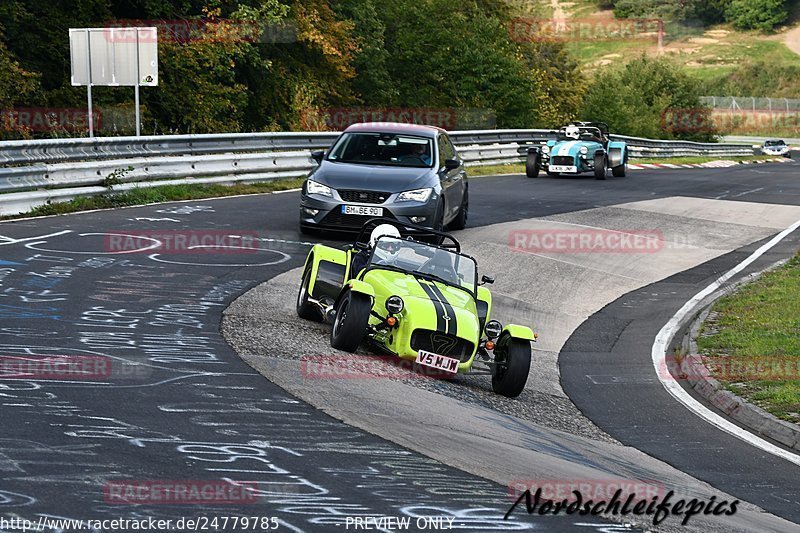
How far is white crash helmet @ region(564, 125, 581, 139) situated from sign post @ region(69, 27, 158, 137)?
13.1 meters

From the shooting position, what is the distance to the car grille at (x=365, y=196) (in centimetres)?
1630

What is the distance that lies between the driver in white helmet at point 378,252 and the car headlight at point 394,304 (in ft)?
3.68

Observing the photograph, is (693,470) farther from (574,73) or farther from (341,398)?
(574,73)

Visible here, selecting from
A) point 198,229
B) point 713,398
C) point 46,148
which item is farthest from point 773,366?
point 46,148

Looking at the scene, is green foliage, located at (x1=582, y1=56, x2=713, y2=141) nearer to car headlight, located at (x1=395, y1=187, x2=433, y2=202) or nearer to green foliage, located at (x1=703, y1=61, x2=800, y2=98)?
green foliage, located at (x1=703, y1=61, x2=800, y2=98)

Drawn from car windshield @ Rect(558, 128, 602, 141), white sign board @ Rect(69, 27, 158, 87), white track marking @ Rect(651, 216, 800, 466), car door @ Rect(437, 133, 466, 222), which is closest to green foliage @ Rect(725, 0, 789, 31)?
car windshield @ Rect(558, 128, 602, 141)

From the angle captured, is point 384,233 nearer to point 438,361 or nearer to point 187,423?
point 438,361

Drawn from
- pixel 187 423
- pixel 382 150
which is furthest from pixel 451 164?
pixel 187 423

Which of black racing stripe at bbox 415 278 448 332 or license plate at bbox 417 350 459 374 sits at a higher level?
black racing stripe at bbox 415 278 448 332

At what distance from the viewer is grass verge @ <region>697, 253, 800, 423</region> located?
10367mm

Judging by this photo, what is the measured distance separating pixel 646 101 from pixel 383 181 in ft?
198

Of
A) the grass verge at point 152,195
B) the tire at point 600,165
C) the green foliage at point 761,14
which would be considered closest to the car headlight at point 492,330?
the grass verge at point 152,195

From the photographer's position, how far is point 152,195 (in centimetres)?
2023

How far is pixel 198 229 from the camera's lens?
1708 centimetres
